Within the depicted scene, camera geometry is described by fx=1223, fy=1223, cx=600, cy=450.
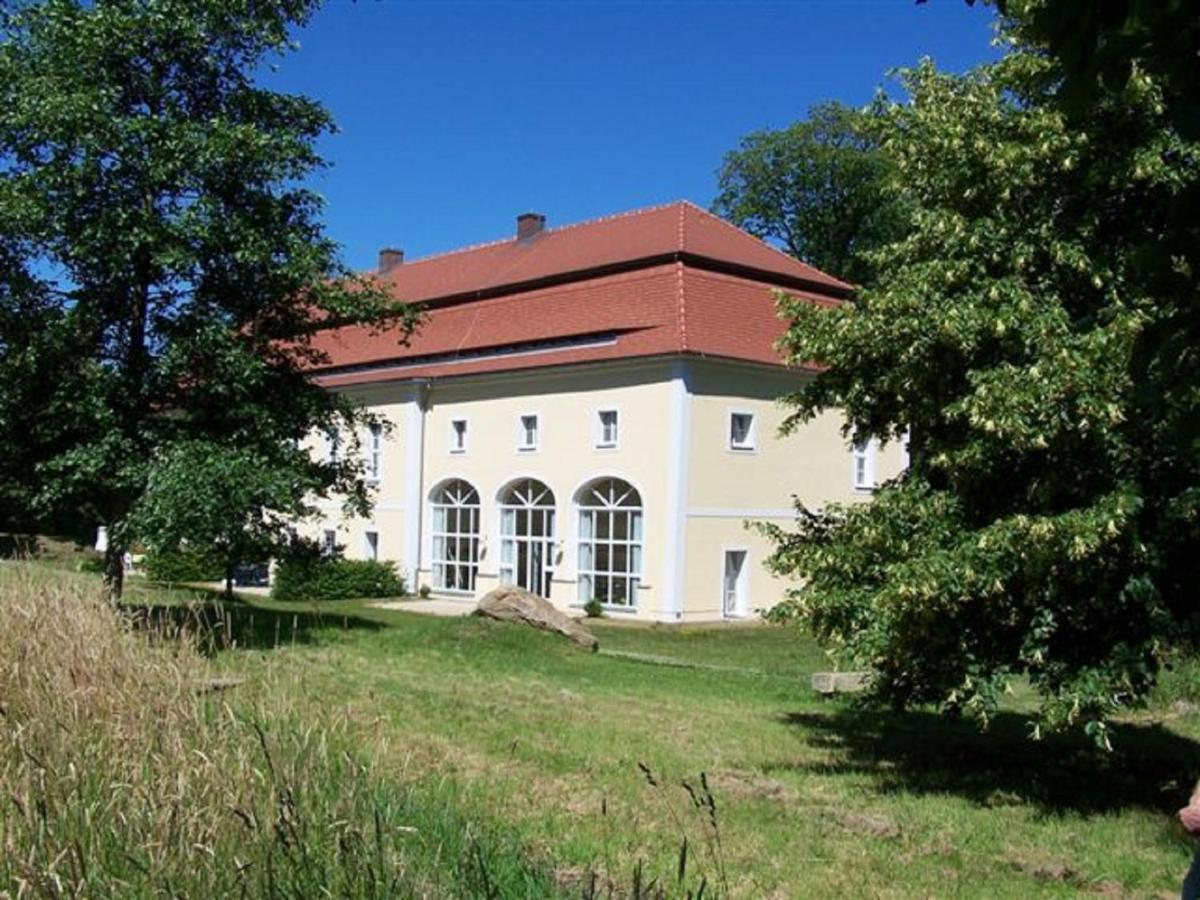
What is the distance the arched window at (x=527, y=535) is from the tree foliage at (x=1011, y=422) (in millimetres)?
22244

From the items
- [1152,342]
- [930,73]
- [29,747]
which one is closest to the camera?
[1152,342]

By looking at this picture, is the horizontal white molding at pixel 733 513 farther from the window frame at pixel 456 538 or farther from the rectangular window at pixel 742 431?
the window frame at pixel 456 538

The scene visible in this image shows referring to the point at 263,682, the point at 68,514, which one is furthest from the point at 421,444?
the point at 263,682

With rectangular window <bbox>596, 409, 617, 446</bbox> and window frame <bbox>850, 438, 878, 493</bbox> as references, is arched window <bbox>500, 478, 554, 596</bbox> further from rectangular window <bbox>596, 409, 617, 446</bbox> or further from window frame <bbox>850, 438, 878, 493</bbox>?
window frame <bbox>850, 438, 878, 493</bbox>

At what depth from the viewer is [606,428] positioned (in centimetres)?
3050

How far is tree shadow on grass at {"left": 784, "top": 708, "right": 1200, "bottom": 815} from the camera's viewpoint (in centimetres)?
896

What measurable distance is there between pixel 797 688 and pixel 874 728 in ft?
10.4

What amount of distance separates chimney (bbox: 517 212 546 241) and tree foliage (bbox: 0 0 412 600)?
22677mm

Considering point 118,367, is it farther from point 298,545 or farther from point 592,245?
point 592,245

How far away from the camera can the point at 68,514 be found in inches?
599

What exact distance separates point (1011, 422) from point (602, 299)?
23732mm

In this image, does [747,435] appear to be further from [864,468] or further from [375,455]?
[375,455]

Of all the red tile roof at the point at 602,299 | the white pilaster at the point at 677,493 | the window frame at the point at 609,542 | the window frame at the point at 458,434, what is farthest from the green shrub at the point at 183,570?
the white pilaster at the point at 677,493

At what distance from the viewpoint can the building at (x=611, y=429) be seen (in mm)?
28906
